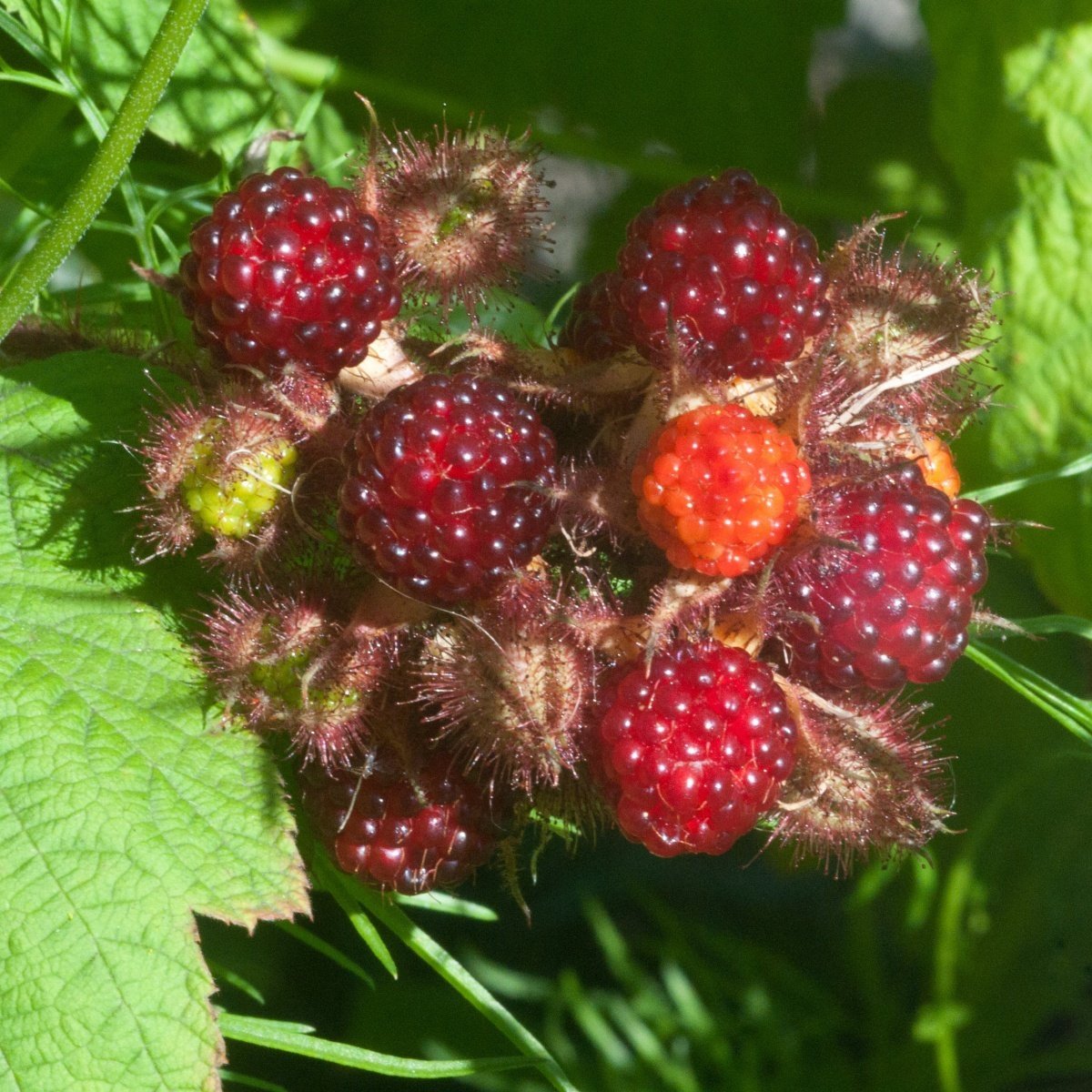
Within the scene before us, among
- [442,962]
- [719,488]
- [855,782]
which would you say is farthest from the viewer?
[442,962]

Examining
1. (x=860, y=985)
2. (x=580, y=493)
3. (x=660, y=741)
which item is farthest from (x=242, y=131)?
(x=860, y=985)

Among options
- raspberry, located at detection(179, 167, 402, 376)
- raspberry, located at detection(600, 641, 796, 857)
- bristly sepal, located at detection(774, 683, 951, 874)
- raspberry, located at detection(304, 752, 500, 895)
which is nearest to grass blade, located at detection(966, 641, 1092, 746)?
bristly sepal, located at detection(774, 683, 951, 874)

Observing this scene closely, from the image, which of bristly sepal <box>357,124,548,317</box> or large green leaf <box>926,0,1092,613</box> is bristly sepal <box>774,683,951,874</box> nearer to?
bristly sepal <box>357,124,548,317</box>

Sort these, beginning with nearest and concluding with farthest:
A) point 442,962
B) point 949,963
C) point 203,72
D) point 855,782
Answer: point 855,782
point 442,962
point 203,72
point 949,963

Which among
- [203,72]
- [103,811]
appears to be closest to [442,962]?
[103,811]

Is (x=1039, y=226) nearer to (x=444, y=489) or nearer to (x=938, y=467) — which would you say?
(x=938, y=467)

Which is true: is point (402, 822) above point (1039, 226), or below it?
below

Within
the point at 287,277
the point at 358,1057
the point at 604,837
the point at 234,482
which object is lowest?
the point at 604,837

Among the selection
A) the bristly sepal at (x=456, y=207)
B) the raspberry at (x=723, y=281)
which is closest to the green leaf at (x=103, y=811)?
the bristly sepal at (x=456, y=207)
